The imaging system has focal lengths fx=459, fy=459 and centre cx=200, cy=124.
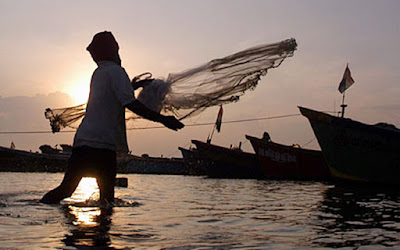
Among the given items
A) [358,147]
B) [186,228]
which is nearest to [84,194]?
[186,228]

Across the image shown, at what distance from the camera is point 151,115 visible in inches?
217

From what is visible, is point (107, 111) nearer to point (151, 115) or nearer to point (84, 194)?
point (151, 115)

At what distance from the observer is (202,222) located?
4.86m

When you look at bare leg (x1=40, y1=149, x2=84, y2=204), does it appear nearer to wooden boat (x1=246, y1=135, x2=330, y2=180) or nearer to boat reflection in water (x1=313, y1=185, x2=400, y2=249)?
boat reflection in water (x1=313, y1=185, x2=400, y2=249)

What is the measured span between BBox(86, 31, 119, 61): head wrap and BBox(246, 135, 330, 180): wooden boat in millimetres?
20077

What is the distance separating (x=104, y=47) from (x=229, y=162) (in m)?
24.2

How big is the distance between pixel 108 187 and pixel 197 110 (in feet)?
6.12

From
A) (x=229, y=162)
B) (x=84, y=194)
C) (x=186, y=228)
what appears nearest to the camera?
(x=186, y=228)

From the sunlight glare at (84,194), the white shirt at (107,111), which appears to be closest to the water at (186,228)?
the white shirt at (107,111)

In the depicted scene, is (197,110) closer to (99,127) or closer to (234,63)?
(234,63)

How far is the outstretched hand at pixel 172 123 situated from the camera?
559cm

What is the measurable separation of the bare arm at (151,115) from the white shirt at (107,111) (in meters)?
0.08

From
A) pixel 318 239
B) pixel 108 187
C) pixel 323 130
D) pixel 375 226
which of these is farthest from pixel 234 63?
pixel 323 130

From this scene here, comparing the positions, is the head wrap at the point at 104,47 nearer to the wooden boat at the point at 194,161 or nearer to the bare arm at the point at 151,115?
the bare arm at the point at 151,115
